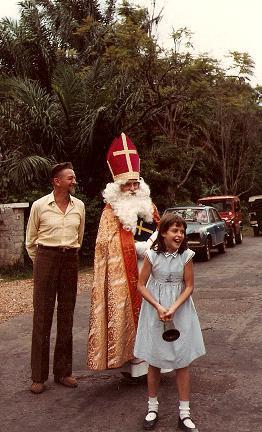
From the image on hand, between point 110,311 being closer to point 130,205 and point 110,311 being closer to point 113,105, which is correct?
point 130,205

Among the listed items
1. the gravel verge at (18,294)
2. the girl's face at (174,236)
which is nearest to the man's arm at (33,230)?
the girl's face at (174,236)

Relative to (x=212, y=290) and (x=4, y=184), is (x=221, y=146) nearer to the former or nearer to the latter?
(x=4, y=184)

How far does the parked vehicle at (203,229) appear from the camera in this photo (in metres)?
15.0

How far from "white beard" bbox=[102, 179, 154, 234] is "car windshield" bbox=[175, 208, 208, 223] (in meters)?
11.0

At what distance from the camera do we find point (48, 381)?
5.04m

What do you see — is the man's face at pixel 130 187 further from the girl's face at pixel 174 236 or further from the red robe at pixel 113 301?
the girl's face at pixel 174 236

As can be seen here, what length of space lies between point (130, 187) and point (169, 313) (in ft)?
5.32

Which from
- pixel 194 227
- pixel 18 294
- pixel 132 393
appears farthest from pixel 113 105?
pixel 132 393

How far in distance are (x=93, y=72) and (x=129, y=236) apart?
1129cm

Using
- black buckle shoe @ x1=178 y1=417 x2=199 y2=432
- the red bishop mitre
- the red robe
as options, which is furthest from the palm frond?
black buckle shoe @ x1=178 y1=417 x2=199 y2=432

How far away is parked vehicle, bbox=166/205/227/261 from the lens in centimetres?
1495

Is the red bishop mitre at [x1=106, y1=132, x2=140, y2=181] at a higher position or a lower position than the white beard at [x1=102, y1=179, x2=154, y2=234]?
higher

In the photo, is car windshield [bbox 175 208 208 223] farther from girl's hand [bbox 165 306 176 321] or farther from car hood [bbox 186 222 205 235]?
girl's hand [bbox 165 306 176 321]

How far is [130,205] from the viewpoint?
4.89 meters
